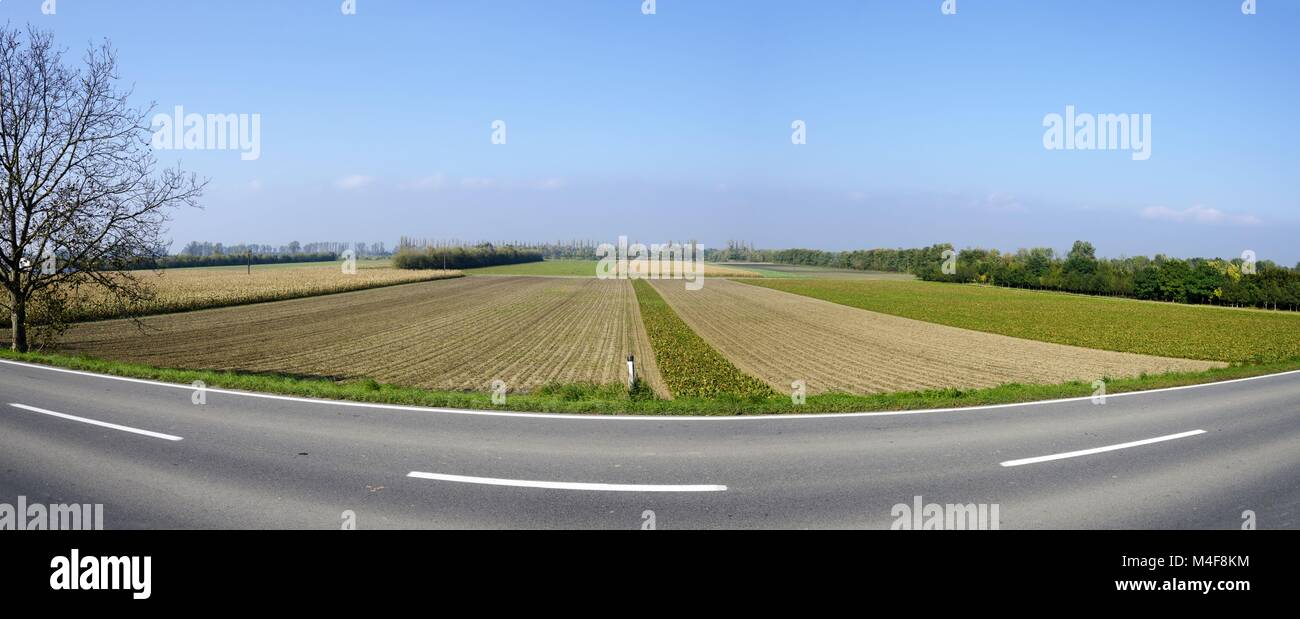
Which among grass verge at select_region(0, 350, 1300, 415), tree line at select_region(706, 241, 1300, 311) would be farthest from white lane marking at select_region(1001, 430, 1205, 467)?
tree line at select_region(706, 241, 1300, 311)

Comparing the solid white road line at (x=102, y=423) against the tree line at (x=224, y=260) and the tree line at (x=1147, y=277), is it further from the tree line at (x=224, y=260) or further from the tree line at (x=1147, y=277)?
the tree line at (x=1147, y=277)

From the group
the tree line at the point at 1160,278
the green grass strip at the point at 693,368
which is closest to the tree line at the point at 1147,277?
the tree line at the point at 1160,278

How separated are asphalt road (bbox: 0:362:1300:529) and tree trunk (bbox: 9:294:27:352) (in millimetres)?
8727

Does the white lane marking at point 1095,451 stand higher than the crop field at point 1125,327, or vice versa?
the white lane marking at point 1095,451

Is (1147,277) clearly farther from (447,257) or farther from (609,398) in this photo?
(447,257)


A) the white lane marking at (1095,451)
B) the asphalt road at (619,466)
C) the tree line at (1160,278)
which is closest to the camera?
the asphalt road at (619,466)

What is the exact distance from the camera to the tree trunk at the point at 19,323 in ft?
54.5

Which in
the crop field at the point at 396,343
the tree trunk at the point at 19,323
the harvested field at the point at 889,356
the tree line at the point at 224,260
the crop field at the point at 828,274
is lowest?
the harvested field at the point at 889,356

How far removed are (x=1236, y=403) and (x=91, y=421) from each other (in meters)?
21.1

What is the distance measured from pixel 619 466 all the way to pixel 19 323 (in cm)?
2059

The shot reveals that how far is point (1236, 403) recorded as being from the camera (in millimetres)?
12008

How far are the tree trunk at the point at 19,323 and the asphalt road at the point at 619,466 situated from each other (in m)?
8.73
